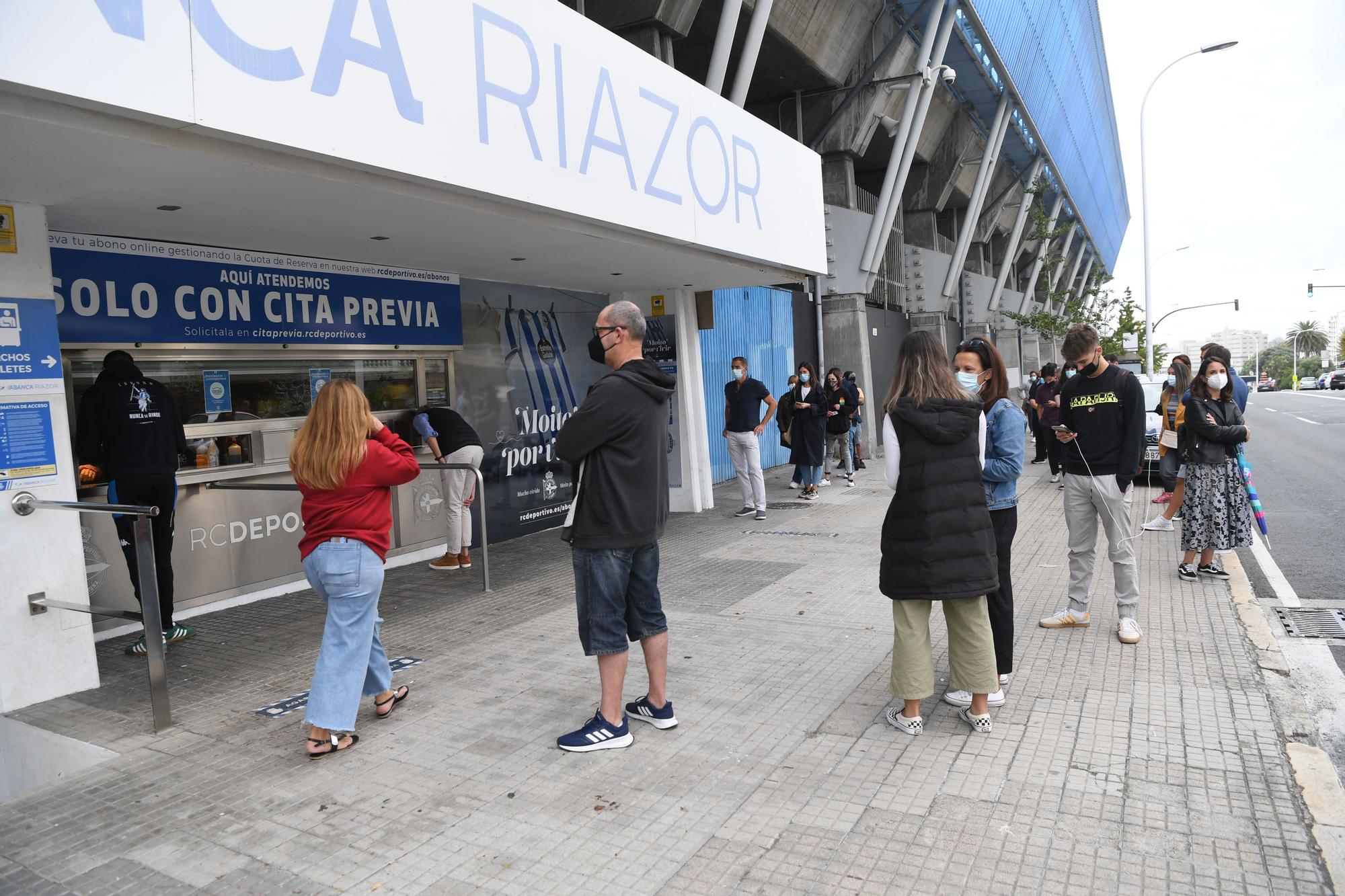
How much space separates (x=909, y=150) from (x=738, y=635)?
45.5 feet

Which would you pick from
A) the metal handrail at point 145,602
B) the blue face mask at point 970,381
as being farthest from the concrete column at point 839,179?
the metal handrail at point 145,602

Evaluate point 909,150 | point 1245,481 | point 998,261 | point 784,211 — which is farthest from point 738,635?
point 998,261

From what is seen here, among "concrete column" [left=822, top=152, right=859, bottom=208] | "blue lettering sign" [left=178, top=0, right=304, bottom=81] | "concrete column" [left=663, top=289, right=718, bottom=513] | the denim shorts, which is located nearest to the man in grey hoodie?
the denim shorts

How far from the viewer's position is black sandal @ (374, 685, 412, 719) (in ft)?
14.8

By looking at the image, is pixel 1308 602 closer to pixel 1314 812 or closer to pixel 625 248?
pixel 1314 812

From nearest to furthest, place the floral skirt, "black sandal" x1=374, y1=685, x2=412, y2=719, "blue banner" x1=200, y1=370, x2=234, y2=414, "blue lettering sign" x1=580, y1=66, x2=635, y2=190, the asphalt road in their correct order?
"black sandal" x1=374, y1=685, x2=412, y2=719 < "blue lettering sign" x1=580, y1=66, x2=635, y2=190 < "blue banner" x1=200, y1=370, x2=234, y2=414 < the floral skirt < the asphalt road

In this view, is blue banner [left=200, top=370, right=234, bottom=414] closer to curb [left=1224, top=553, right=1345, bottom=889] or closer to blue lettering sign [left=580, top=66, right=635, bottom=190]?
blue lettering sign [left=580, top=66, right=635, bottom=190]

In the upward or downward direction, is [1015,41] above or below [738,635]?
above

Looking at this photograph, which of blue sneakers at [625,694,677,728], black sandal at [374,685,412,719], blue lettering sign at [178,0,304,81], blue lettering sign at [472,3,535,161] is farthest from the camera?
blue lettering sign at [472,3,535,161]

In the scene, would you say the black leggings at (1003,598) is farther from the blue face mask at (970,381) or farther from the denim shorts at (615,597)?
the denim shorts at (615,597)

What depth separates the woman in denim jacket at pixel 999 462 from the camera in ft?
14.5

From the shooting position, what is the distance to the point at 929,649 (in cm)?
409

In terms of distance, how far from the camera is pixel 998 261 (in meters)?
37.5

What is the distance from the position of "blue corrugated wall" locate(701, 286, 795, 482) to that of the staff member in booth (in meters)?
7.72
